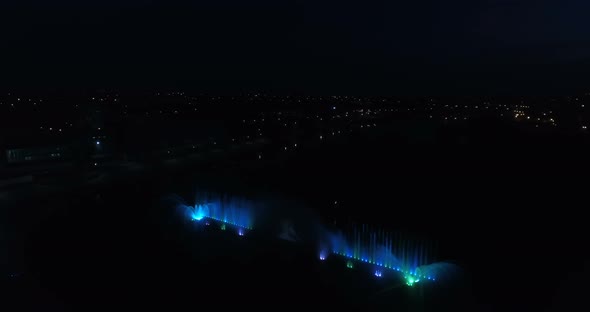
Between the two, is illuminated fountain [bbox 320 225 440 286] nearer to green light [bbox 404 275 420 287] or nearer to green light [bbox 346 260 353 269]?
green light [bbox 346 260 353 269]

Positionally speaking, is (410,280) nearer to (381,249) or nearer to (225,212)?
(381,249)

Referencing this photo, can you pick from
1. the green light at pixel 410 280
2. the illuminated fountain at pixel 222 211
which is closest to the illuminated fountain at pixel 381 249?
the green light at pixel 410 280

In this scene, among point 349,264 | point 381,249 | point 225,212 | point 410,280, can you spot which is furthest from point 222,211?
point 410,280

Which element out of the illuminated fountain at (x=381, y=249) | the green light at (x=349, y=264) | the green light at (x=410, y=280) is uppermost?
the green light at (x=349, y=264)

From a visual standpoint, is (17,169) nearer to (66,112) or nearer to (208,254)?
(208,254)

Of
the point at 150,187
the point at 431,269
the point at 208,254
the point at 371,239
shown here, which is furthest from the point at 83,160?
the point at 431,269

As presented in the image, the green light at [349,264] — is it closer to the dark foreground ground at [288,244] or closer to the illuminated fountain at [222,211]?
the dark foreground ground at [288,244]

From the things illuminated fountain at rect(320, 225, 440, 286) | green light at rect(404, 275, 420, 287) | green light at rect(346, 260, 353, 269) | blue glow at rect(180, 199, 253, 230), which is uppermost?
green light at rect(346, 260, 353, 269)

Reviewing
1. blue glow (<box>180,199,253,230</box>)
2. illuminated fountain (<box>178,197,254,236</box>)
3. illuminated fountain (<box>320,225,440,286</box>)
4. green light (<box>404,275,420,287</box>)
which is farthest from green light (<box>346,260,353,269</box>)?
blue glow (<box>180,199,253,230</box>)

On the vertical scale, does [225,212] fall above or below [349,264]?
below
